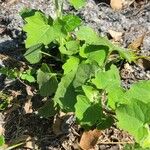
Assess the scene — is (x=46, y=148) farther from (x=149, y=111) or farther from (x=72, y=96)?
(x=149, y=111)

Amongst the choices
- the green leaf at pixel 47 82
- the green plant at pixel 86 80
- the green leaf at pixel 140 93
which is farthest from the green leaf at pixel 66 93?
the green leaf at pixel 140 93

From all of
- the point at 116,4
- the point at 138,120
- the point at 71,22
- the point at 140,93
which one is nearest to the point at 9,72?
the point at 71,22

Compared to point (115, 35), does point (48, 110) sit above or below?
below

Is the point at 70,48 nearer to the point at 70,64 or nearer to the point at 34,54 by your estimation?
the point at 70,64

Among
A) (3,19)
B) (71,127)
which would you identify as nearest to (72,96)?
(71,127)

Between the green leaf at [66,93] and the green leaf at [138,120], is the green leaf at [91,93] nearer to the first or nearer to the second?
the green leaf at [66,93]

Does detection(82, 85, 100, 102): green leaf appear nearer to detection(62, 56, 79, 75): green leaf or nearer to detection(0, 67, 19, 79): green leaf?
detection(62, 56, 79, 75): green leaf
